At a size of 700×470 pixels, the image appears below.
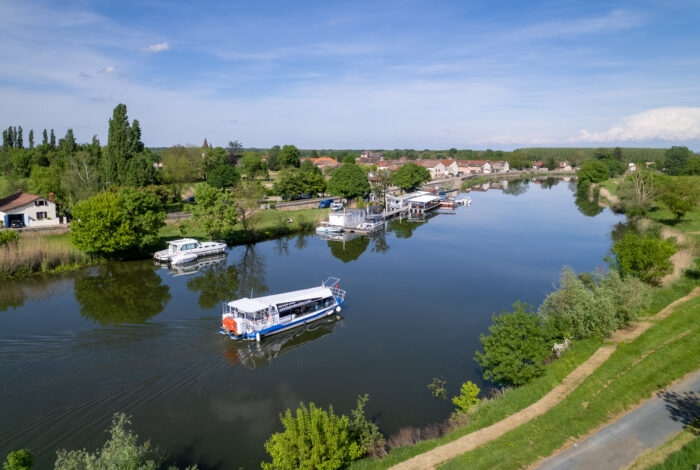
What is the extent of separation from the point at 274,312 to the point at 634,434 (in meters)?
16.4

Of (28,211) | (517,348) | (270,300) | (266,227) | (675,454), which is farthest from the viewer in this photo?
(266,227)

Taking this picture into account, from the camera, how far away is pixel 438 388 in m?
17.6

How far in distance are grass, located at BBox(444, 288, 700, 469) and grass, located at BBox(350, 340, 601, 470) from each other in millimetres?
929

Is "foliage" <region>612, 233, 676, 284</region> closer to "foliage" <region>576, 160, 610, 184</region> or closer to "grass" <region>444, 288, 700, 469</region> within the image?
"grass" <region>444, 288, 700, 469</region>

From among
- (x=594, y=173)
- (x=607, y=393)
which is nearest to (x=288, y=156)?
(x=594, y=173)

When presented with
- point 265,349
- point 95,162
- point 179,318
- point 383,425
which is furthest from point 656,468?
point 95,162

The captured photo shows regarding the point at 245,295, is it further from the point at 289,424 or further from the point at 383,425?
the point at 289,424

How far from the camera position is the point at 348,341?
22234mm

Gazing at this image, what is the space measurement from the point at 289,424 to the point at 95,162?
56.9 meters

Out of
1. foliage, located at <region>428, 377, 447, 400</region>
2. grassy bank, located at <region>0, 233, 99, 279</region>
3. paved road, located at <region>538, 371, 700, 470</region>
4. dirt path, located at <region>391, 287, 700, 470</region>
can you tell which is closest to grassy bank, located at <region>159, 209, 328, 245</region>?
grassy bank, located at <region>0, 233, 99, 279</region>

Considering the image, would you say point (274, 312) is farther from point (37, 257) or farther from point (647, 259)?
point (647, 259)

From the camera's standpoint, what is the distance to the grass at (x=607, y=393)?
37.7 feet

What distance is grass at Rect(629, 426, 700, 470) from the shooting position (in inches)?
403

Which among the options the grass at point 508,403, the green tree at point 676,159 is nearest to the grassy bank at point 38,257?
the grass at point 508,403
